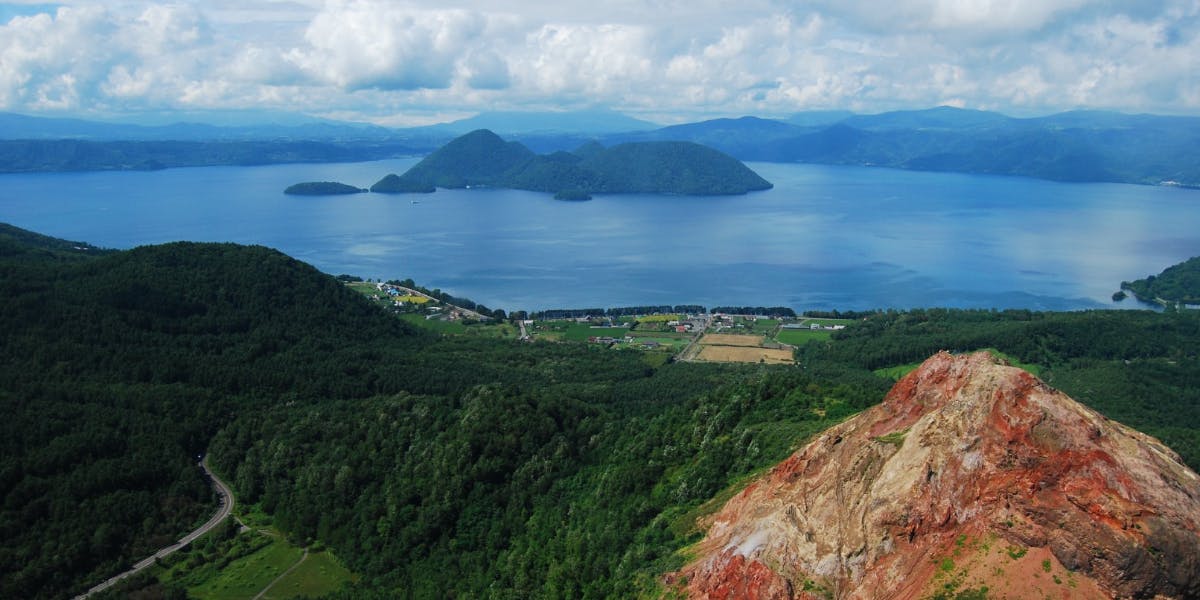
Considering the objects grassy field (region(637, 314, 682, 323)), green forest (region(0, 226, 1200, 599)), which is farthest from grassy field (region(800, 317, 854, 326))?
green forest (region(0, 226, 1200, 599))

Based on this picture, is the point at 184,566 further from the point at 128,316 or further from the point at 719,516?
the point at 128,316

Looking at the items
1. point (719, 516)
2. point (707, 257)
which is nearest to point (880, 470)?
point (719, 516)

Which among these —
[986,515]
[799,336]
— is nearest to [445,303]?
[799,336]

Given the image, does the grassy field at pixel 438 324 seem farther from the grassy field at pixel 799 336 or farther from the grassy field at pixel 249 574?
the grassy field at pixel 249 574

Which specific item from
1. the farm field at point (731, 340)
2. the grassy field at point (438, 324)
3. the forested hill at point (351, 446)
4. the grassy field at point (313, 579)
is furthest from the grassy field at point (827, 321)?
the grassy field at point (313, 579)

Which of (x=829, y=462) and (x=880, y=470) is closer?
(x=880, y=470)
